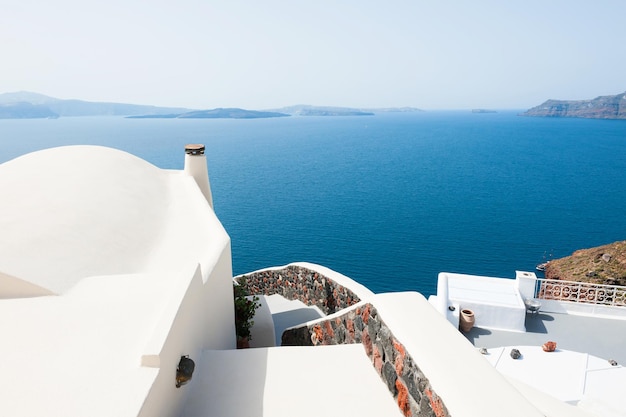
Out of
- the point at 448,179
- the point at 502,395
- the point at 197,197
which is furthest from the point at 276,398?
the point at 448,179

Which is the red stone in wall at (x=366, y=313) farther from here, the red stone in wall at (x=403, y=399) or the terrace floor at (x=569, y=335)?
the terrace floor at (x=569, y=335)

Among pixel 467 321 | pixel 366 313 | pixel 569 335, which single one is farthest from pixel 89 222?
pixel 569 335

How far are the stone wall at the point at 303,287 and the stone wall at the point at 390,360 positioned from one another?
3819 mm

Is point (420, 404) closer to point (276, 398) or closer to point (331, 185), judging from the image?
point (276, 398)

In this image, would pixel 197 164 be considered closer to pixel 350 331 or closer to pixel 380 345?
pixel 350 331

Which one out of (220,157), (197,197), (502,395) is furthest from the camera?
(220,157)

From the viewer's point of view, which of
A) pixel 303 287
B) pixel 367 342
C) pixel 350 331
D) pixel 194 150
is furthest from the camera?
pixel 303 287

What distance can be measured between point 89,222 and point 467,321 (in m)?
8.46

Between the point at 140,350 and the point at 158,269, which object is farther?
the point at 158,269

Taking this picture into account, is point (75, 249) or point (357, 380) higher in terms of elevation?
point (75, 249)

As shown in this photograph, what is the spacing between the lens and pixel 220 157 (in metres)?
87.6

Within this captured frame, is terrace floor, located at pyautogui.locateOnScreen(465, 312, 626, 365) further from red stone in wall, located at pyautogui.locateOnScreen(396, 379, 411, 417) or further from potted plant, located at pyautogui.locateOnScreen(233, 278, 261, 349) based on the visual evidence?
red stone in wall, located at pyautogui.locateOnScreen(396, 379, 411, 417)

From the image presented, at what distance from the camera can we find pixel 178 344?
338 centimetres

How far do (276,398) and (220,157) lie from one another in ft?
287
